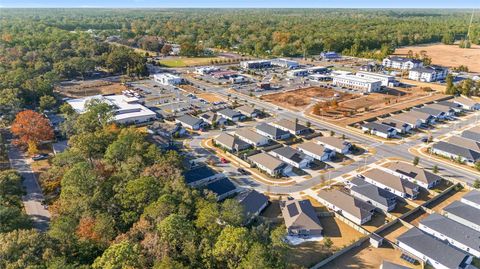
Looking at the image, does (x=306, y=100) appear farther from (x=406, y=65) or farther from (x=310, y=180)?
(x=406, y=65)

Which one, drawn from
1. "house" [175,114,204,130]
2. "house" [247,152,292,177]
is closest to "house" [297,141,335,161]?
"house" [247,152,292,177]

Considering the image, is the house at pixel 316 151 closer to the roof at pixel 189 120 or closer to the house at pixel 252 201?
the house at pixel 252 201

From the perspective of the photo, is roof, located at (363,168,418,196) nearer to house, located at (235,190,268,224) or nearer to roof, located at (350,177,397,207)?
roof, located at (350,177,397,207)

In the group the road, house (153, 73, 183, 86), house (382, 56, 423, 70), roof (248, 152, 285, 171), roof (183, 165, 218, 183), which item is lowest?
the road

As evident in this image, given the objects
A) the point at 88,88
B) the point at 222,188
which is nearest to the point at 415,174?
the point at 222,188

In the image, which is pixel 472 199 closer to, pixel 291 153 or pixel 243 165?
pixel 291 153

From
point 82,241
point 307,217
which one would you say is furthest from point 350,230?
point 82,241

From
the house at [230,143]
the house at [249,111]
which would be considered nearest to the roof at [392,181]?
the house at [230,143]
